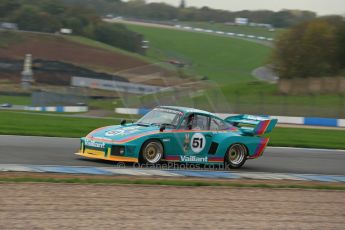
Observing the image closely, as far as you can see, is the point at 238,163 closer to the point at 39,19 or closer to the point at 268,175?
the point at 268,175

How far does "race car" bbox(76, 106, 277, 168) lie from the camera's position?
43.5 feet

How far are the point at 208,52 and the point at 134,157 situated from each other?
272 ft

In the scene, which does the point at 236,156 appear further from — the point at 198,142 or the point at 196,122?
the point at 196,122

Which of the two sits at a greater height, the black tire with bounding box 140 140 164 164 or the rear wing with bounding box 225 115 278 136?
the rear wing with bounding box 225 115 278 136

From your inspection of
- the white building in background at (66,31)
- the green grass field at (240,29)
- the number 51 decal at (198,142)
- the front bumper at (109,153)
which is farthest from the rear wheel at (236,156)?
the green grass field at (240,29)

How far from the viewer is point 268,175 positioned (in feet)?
44.4

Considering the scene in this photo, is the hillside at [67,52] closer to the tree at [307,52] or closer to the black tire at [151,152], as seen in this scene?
the tree at [307,52]

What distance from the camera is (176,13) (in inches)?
6024

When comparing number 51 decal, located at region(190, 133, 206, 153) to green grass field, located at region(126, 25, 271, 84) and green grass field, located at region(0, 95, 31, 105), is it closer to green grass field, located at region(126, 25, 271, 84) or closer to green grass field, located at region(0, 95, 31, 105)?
green grass field, located at region(0, 95, 31, 105)

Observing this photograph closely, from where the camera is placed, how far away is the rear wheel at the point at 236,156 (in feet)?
47.8

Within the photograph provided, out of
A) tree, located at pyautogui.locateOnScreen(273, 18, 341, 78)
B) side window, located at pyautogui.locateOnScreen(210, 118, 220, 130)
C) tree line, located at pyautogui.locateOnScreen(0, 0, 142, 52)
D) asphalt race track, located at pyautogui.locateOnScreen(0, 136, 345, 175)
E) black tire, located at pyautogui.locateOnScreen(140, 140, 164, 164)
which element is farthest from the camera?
tree line, located at pyautogui.locateOnScreen(0, 0, 142, 52)

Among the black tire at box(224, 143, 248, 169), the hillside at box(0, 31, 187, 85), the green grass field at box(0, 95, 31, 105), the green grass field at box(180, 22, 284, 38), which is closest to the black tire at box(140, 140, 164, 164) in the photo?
the black tire at box(224, 143, 248, 169)

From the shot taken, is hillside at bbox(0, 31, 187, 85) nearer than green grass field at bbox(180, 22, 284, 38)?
Yes

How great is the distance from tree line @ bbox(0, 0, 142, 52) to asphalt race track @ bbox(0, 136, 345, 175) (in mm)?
77319
